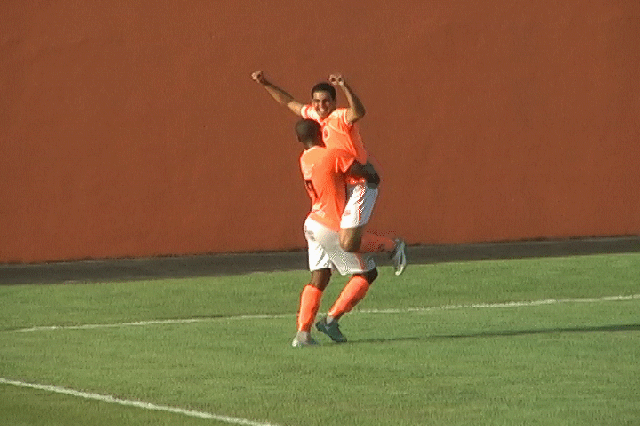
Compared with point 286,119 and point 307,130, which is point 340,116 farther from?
point 286,119

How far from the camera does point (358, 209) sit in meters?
13.6

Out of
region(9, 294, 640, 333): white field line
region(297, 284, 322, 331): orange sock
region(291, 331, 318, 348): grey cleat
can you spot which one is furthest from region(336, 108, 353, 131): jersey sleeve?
region(9, 294, 640, 333): white field line

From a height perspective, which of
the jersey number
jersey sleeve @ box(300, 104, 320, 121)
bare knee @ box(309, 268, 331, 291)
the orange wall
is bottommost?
the orange wall

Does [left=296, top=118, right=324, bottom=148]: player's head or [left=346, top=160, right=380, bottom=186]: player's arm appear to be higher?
[left=296, top=118, right=324, bottom=148]: player's head

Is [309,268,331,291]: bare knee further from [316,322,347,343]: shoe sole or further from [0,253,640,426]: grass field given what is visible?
[0,253,640,426]: grass field

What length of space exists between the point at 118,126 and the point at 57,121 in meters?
0.64

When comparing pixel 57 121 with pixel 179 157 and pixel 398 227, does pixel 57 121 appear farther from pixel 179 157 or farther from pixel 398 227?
pixel 398 227

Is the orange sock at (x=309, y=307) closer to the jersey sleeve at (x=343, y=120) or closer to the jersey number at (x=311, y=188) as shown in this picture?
the jersey number at (x=311, y=188)

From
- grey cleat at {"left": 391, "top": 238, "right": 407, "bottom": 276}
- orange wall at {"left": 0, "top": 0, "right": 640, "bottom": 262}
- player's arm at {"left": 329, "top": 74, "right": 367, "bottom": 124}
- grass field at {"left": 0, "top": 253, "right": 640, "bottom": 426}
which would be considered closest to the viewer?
grass field at {"left": 0, "top": 253, "right": 640, "bottom": 426}

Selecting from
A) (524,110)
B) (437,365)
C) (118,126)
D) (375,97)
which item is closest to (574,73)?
(524,110)

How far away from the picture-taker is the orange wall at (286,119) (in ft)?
68.6

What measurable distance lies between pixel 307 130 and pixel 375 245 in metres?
0.92

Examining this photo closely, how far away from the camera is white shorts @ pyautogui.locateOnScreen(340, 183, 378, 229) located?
Answer: 1354 centimetres

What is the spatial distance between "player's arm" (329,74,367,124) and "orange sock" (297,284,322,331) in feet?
3.91
